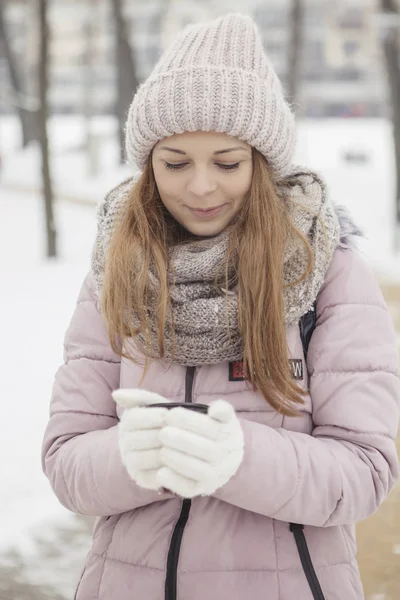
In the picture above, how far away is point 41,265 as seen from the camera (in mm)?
10055

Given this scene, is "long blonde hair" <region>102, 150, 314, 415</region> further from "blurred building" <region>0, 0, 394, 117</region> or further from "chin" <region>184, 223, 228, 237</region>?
"blurred building" <region>0, 0, 394, 117</region>

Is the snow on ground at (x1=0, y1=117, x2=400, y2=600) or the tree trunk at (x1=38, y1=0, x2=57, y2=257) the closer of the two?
the snow on ground at (x1=0, y1=117, x2=400, y2=600)

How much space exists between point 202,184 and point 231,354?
0.39 m

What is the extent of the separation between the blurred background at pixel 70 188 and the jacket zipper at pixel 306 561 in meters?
0.72

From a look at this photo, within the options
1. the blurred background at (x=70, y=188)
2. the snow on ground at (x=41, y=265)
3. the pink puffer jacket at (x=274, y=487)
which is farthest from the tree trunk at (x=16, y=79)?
the pink puffer jacket at (x=274, y=487)

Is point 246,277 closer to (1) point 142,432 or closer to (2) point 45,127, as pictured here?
(1) point 142,432

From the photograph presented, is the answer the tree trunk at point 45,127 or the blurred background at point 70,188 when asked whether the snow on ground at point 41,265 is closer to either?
the blurred background at point 70,188

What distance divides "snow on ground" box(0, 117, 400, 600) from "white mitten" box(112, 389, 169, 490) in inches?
49.8

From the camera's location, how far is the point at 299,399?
1.70 metres

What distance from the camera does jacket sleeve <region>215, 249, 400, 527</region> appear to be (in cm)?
157

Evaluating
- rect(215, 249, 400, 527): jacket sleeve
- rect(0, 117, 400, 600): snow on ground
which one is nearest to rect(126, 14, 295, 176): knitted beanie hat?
rect(215, 249, 400, 527): jacket sleeve

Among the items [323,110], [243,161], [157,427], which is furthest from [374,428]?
[323,110]

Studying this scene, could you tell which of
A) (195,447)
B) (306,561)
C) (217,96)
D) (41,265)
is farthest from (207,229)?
(41,265)

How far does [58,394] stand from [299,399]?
1.93 feet
